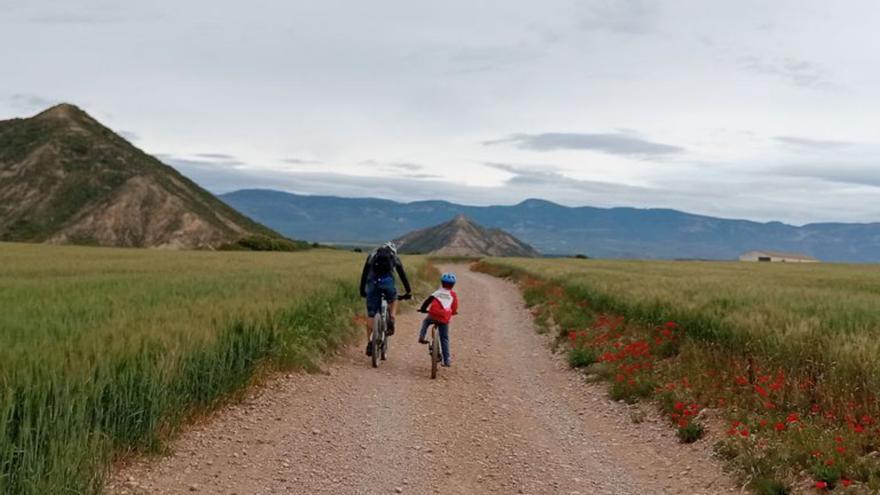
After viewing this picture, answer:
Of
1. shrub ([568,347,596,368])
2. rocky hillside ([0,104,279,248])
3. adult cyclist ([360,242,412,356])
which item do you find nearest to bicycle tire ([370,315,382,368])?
adult cyclist ([360,242,412,356])

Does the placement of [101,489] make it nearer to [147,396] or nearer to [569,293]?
[147,396]

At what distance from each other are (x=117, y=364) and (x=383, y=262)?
24.7 feet

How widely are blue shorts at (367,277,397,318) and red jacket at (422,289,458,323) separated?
0.91 metres

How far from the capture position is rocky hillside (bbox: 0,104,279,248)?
152250 millimetres

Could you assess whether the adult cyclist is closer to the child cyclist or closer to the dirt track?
the child cyclist

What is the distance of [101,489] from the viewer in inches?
237

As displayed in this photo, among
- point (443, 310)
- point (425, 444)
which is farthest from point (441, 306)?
point (425, 444)

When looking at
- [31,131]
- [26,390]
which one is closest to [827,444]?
[26,390]

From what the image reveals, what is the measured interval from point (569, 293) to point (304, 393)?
1792 centimetres

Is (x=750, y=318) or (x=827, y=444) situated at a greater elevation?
(x=750, y=318)

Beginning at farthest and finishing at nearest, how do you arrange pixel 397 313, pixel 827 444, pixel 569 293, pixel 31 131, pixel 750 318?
1. pixel 31 131
2. pixel 569 293
3. pixel 397 313
4. pixel 750 318
5. pixel 827 444

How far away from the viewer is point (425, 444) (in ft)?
29.3

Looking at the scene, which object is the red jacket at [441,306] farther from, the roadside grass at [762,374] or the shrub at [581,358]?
the roadside grass at [762,374]

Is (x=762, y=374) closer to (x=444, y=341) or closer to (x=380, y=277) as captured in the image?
(x=444, y=341)
